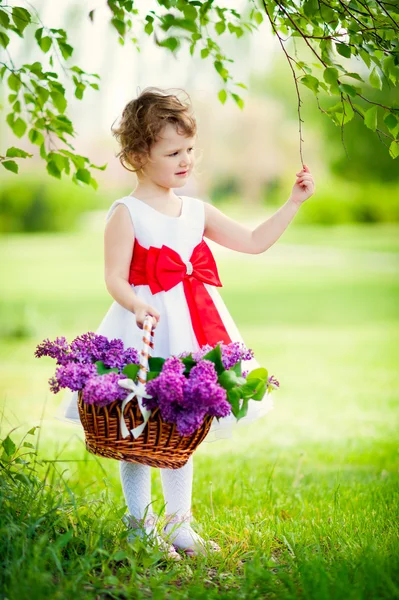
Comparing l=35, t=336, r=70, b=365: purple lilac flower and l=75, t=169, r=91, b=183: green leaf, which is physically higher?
l=75, t=169, r=91, b=183: green leaf

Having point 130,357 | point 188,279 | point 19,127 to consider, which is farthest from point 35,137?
point 130,357

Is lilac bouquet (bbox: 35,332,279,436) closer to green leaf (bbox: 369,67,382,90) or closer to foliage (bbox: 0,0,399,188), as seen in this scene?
foliage (bbox: 0,0,399,188)

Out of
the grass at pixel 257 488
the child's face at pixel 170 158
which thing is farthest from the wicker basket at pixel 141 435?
the child's face at pixel 170 158

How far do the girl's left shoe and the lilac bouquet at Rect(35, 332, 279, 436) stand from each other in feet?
2.17

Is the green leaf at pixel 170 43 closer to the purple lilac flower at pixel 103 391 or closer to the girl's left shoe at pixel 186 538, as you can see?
the purple lilac flower at pixel 103 391

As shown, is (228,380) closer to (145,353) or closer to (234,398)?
(234,398)

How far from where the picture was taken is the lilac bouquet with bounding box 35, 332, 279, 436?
2340 millimetres

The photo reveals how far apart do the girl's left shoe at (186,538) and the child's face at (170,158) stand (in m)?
1.30

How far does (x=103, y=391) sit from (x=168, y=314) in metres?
0.61

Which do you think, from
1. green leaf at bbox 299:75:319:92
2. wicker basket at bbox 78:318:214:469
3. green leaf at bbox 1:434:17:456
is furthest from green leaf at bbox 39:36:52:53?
green leaf at bbox 1:434:17:456

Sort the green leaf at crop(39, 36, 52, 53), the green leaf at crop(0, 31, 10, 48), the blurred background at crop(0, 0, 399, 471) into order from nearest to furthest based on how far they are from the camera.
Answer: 1. the green leaf at crop(0, 31, 10, 48)
2. the green leaf at crop(39, 36, 52, 53)
3. the blurred background at crop(0, 0, 399, 471)

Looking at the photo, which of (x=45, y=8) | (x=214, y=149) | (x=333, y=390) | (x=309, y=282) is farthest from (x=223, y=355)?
(x=214, y=149)

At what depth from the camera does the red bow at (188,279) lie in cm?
292

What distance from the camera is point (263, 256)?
21.4 metres
